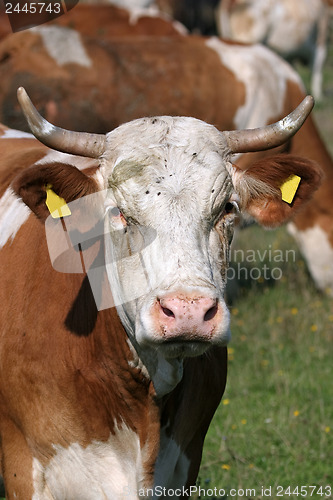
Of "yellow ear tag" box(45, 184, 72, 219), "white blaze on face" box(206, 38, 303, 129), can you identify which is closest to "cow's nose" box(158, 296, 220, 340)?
"yellow ear tag" box(45, 184, 72, 219)

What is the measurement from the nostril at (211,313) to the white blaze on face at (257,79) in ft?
19.4

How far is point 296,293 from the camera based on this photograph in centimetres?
811

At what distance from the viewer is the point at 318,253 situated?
332 inches

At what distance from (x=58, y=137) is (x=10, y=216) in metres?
0.69

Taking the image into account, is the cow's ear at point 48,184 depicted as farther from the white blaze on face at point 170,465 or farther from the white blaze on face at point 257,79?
the white blaze on face at point 257,79

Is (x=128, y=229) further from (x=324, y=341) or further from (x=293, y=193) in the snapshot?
(x=324, y=341)

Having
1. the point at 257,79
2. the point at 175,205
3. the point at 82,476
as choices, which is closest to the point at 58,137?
the point at 175,205

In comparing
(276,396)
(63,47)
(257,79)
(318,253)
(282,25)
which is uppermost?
(63,47)

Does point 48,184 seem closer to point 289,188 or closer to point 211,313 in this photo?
point 211,313

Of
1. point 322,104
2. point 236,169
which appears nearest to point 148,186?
point 236,169

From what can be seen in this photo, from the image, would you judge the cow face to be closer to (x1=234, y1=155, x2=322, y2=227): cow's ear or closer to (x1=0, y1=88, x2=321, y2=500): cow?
(x1=0, y1=88, x2=321, y2=500): cow

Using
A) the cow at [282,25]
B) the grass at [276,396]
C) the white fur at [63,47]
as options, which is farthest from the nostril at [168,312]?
the cow at [282,25]

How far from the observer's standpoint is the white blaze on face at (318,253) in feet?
27.3

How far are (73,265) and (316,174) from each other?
107 cm
